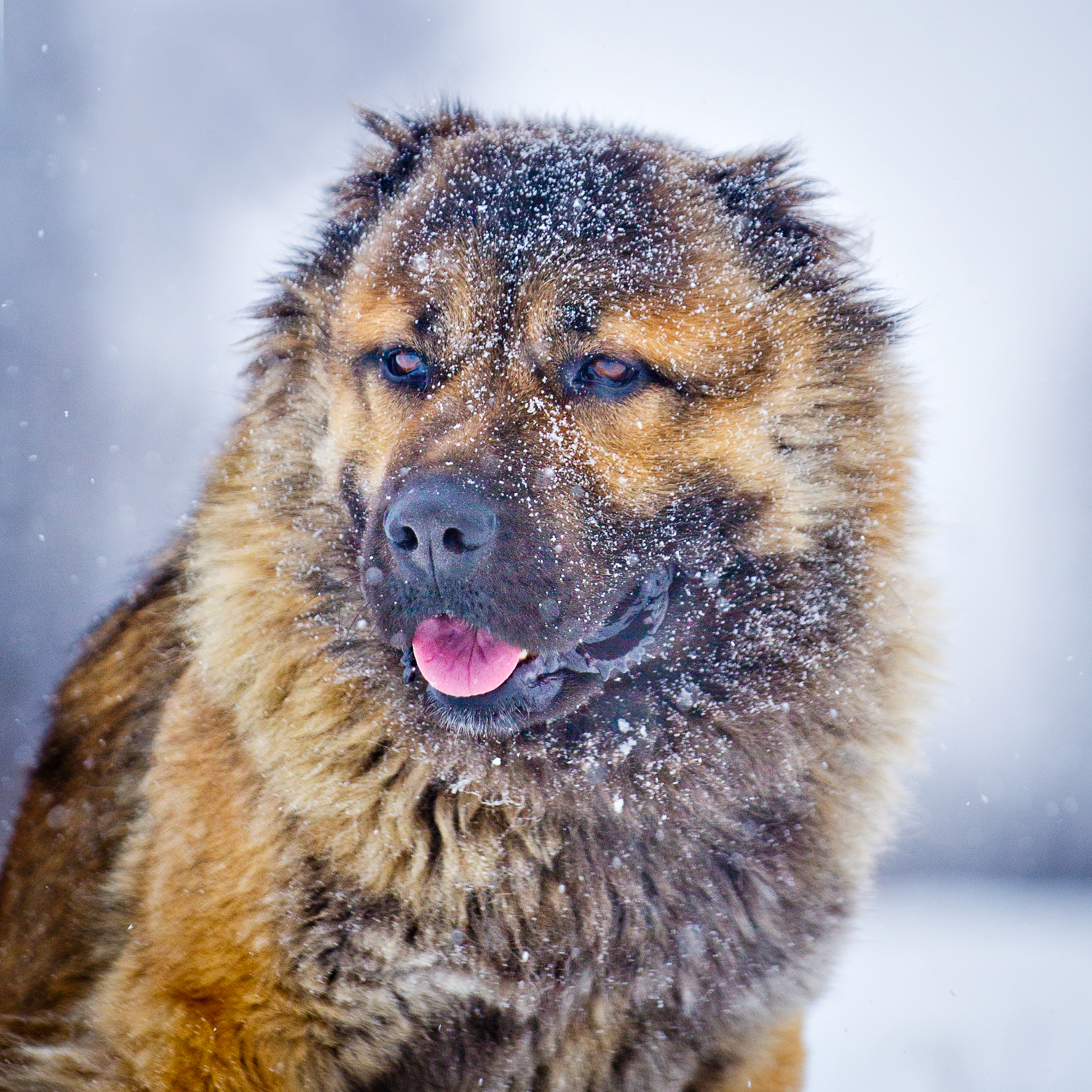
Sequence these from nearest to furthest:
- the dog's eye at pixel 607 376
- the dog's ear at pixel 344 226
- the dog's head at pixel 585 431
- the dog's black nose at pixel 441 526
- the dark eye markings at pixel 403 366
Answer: the dog's black nose at pixel 441 526 < the dog's head at pixel 585 431 < the dog's eye at pixel 607 376 < the dark eye markings at pixel 403 366 < the dog's ear at pixel 344 226

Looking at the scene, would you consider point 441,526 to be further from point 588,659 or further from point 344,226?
point 344,226

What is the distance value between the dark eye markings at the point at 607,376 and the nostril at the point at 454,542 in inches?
18.0

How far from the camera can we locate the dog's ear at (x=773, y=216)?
215 centimetres

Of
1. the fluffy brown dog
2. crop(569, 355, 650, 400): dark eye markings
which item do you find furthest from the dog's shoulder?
crop(569, 355, 650, 400): dark eye markings

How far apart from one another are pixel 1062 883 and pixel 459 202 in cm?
823

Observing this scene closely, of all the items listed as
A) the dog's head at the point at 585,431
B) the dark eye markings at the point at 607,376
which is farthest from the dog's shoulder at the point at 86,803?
the dark eye markings at the point at 607,376

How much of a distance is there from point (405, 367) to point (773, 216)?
98cm

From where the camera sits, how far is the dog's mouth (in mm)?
1863

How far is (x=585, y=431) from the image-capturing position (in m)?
1.90

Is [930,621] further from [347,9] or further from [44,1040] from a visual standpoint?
[347,9]

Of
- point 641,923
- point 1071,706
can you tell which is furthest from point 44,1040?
point 1071,706

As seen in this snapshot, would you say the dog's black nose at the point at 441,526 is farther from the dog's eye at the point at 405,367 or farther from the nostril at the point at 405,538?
the dog's eye at the point at 405,367

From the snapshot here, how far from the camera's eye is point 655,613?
1.97 meters

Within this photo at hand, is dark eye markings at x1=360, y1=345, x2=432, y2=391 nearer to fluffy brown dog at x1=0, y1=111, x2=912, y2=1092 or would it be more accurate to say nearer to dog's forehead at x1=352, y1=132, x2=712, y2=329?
fluffy brown dog at x1=0, y1=111, x2=912, y2=1092
